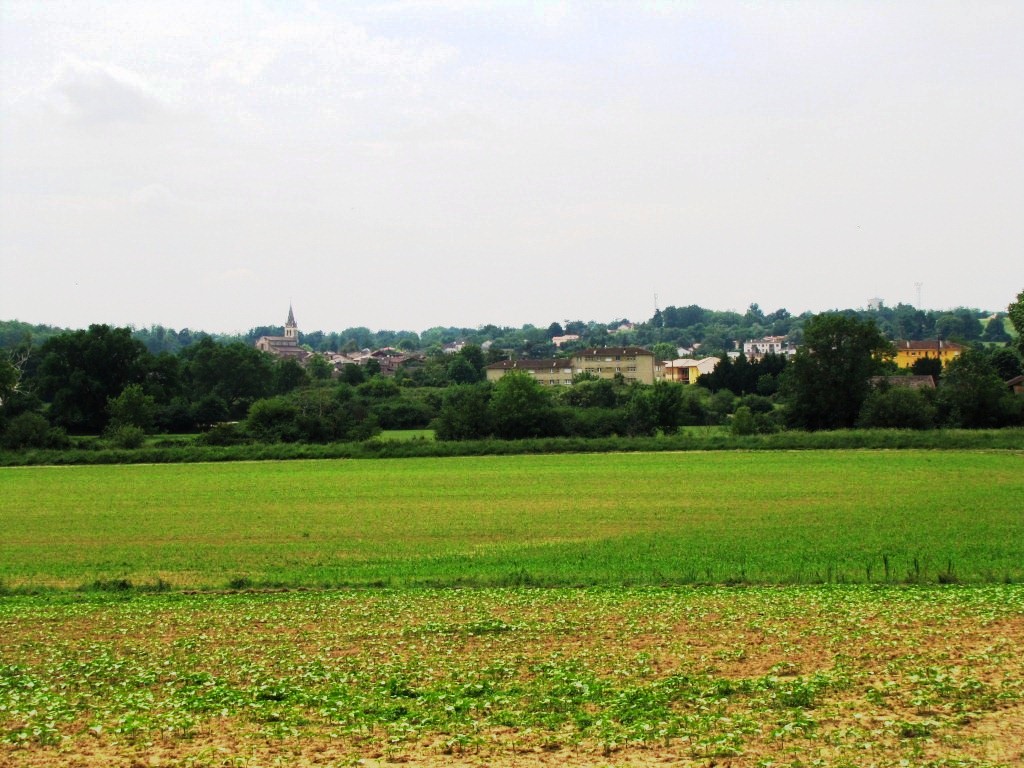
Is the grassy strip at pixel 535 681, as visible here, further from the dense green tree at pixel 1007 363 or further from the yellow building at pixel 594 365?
the yellow building at pixel 594 365

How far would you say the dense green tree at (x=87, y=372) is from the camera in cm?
11019

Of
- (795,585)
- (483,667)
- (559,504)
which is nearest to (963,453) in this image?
(559,504)

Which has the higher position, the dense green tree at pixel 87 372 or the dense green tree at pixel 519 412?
the dense green tree at pixel 87 372

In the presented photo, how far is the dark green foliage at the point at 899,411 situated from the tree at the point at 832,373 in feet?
18.7

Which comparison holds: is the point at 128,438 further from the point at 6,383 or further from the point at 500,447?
the point at 500,447

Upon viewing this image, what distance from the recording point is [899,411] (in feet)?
286

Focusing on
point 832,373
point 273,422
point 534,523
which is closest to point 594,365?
point 832,373

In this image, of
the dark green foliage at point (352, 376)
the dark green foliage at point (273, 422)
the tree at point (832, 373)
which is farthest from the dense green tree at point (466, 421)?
the dark green foliage at point (352, 376)

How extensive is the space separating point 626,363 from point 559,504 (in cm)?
14964

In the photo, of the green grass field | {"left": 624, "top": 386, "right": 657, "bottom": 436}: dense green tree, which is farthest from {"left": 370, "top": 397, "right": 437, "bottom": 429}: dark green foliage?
the green grass field

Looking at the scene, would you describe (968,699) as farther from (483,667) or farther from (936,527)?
(936,527)

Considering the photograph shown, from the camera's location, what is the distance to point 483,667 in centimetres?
1662

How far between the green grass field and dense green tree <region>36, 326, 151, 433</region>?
40723mm

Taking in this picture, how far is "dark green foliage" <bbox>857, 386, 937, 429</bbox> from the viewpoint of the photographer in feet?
284
